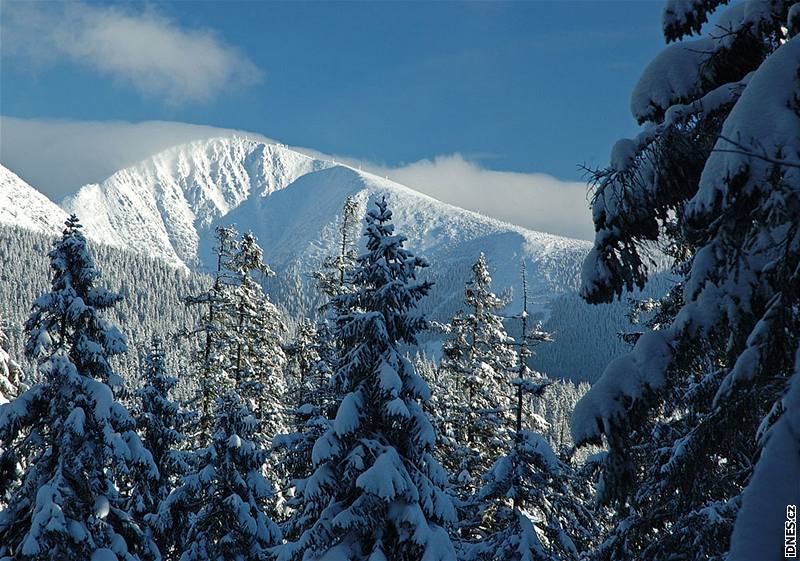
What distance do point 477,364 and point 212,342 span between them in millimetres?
10167

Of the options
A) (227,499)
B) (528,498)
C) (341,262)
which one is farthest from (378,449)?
(341,262)

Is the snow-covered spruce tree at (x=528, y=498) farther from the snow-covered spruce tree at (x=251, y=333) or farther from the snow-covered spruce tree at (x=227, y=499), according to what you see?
the snow-covered spruce tree at (x=251, y=333)

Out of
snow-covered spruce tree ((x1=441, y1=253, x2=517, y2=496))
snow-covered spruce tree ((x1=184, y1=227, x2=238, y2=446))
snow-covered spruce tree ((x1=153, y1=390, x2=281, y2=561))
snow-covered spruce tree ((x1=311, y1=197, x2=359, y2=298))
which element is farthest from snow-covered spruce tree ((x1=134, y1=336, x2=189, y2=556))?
snow-covered spruce tree ((x1=441, y1=253, x2=517, y2=496))

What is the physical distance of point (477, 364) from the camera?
22531mm

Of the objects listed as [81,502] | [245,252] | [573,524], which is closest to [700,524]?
[573,524]

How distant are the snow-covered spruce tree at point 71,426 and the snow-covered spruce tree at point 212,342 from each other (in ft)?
32.1

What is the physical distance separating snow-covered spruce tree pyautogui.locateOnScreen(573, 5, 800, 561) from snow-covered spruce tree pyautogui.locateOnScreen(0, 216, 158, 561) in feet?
37.0

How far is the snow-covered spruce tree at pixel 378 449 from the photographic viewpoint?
37.2ft

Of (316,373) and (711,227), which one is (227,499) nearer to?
(316,373)

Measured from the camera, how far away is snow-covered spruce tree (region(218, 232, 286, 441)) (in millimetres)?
24516

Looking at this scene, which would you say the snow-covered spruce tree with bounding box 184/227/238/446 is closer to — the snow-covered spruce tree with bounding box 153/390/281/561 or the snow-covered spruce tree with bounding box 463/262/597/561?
the snow-covered spruce tree with bounding box 153/390/281/561

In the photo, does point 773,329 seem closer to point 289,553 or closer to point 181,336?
point 289,553

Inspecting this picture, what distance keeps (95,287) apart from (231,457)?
546 cm

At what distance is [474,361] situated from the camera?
901 inches
